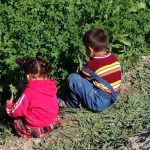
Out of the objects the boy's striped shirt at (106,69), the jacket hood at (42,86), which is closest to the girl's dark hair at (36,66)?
the jacket hood at (42,86)

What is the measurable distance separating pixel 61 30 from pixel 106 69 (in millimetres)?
926

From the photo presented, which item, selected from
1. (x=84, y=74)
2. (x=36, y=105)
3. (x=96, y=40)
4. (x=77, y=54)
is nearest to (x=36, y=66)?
(x=36, y=105)

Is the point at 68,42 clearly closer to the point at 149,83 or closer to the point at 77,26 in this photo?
the point at 77,26

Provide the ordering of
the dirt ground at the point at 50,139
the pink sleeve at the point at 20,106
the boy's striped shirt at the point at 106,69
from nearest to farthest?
1. the pink sleeve at the point at 20,106
2. the dirt ground at the point at 50,139
3. the boy's striped shirt at the point at 106,69

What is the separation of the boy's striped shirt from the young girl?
0.60 meters

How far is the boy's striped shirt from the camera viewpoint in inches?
214

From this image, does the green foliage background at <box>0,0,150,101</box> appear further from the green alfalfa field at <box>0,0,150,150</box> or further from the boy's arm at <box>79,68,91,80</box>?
the boy's arm at <box>79,68,91,80</box>

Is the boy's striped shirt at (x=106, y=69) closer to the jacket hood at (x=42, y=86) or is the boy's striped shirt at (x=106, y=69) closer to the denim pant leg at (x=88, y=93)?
the denim pant leg at (x=88, y=93)

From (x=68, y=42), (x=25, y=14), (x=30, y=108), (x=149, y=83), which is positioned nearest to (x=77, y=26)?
(x=68, y=42)

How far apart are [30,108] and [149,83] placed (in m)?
1.86

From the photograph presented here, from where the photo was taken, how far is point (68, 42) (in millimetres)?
5918

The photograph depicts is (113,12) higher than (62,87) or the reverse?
higher

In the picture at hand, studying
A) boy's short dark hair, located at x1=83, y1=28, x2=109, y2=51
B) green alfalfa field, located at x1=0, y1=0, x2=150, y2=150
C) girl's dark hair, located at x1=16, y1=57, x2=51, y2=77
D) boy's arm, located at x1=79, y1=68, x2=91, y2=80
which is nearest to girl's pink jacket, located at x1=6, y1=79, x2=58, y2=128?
girl's dark hair, located at x1=16, y1=57, x2=51, y2=77

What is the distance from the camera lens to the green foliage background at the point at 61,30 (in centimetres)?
571
